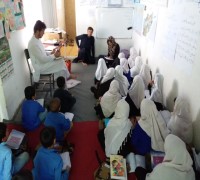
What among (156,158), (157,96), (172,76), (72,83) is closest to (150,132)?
(156,158)

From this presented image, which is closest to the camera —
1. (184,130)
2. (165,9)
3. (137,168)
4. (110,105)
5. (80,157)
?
(137,168)

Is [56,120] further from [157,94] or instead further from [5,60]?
[157,94]

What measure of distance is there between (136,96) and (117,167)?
1194 millimetres

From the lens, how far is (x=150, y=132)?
1867 mm

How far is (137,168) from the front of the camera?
179 cm

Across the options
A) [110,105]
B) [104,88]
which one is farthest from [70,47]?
[110,105]

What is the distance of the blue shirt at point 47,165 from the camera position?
1.55 m

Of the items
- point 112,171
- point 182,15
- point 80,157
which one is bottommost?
point 80,157

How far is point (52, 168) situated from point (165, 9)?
2655 mm

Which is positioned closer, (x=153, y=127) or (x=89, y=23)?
(x=153, y=127)

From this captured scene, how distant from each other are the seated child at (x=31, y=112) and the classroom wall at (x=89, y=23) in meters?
3.28

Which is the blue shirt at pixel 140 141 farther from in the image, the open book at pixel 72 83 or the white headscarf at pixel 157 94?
the open book at pixel 72 83

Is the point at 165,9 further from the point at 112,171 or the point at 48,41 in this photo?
the point at 48,41

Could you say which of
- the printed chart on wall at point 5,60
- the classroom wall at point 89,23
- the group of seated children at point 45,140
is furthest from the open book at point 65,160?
the classroom wall at point 89,23
